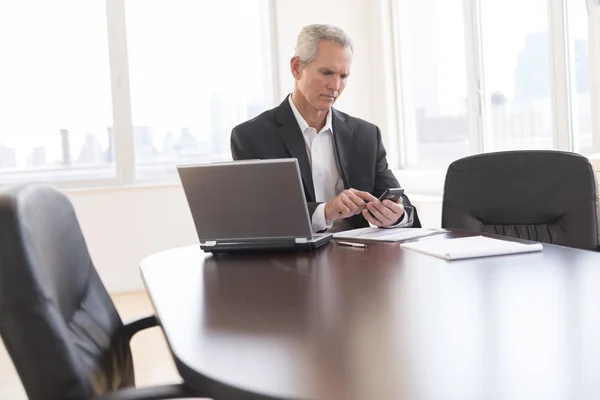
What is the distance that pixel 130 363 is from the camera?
159 cm

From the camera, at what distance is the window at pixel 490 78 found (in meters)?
4.27

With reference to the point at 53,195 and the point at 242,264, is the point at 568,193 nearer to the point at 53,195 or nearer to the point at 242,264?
the point at 242,264

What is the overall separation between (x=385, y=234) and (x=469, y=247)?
1.49ft

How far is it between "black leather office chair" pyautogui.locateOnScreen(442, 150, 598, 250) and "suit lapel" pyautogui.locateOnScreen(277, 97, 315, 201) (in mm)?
563

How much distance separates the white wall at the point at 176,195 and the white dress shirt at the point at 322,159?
101 inches

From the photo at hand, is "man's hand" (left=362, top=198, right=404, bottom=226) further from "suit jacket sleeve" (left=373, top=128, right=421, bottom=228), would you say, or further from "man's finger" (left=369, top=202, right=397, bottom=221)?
"suit jacket sleeve" (left=373, top=128, right=421, bottom=228)

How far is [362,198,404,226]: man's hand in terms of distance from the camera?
7.43 ft

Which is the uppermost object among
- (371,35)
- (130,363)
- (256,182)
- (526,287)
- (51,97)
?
(371,35)

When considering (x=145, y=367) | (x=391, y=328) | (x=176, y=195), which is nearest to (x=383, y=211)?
(x=391, y=328)

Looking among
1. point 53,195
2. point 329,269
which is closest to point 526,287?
point 329,269

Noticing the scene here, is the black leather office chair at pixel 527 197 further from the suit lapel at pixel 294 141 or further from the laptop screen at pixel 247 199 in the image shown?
the laptop screen at pixel 247 199

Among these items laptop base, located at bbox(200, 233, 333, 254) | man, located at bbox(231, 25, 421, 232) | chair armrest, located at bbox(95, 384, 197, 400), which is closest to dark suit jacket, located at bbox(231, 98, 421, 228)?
man, located at bbox(231, 25, 421, 232)

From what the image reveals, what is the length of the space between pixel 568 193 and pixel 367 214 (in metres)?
0.62

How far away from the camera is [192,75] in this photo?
→ 19.8 ft
